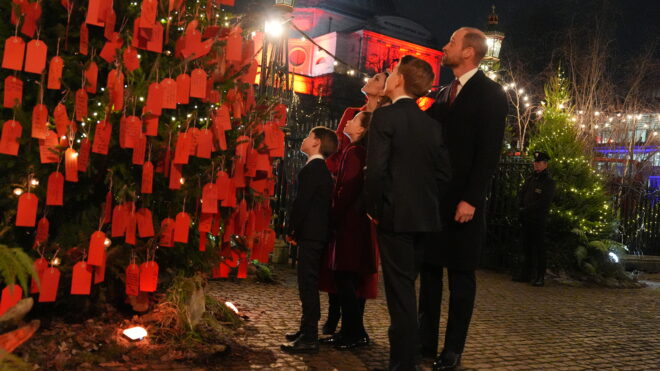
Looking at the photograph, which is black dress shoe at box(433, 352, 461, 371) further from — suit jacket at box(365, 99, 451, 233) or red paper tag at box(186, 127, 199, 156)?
red paper tag at box(186, 127, 199, 156)

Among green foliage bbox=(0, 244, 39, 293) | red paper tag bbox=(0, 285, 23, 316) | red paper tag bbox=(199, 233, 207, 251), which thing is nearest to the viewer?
green foliage bbox=(0, 244, 39, 293)

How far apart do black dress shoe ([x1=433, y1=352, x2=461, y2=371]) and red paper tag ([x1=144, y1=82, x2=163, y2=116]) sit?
2452 millimetres

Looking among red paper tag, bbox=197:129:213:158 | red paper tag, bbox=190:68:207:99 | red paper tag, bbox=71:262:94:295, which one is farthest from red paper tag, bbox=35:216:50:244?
red paper tag, bbox=190:68:207:99

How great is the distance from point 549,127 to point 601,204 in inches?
60.8

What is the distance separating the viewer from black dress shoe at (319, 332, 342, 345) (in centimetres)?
471

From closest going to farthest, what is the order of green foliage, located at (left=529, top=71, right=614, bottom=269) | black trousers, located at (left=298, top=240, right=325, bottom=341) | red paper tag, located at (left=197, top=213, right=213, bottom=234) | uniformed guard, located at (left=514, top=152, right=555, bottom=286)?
red paper tag, located at (left=197, top=213, right=213, bottom=234), black trousers, located at (left=298, top=240, right=325, bottom=341), uniformed guard, located at (left=514, top=152, right=555, bottom=286), green foliage, located at (left=529, top=71, right=614, bottom=269)

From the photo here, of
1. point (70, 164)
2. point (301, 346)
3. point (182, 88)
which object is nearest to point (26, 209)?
point (70, 164)

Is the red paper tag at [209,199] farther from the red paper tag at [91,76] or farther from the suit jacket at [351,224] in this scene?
the suit jacket at [351,224]

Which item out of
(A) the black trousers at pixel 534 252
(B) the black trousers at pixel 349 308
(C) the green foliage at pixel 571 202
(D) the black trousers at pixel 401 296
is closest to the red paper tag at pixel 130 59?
(D) the black trousers at pixel 401 296

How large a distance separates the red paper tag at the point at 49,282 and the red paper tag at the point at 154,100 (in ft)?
3.62

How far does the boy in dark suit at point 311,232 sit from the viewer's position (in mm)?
4457

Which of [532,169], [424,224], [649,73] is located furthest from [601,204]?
[649,73]

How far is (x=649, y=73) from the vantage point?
77.5 ft

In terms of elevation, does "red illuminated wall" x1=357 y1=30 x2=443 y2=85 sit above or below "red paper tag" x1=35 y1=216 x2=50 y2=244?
above
